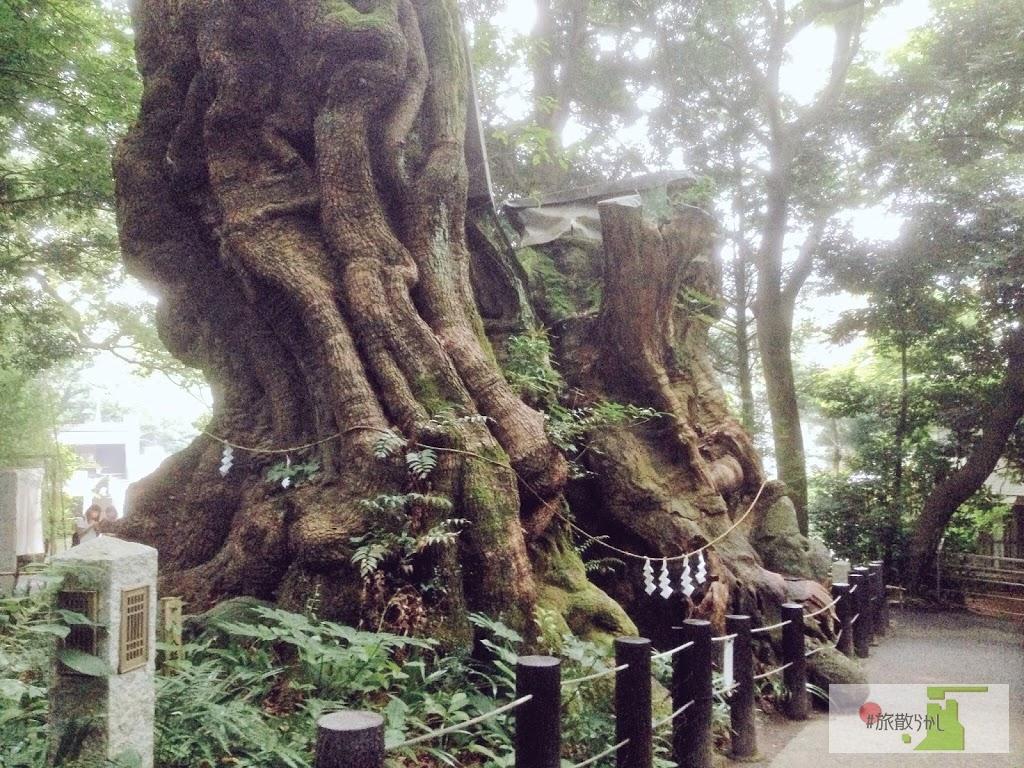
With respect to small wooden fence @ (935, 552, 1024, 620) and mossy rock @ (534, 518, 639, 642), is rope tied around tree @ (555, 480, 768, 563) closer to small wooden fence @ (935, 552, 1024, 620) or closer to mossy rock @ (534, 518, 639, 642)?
mossy rock @ (534, 518, 639, 642)

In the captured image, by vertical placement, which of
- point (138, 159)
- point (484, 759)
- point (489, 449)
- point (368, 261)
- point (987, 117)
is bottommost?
point (484, 759)

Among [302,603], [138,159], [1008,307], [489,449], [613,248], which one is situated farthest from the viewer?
[1008,307]

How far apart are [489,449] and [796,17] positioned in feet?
43.1

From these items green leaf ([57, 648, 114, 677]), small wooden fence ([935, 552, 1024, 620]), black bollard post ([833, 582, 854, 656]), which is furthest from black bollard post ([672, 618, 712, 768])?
small wooden fence ([935, 552, 1024, 620])

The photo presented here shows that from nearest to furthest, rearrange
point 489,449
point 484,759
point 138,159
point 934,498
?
point 484,759
point 489,449
point 138,159
point 934,498

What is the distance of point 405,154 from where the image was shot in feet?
20.8

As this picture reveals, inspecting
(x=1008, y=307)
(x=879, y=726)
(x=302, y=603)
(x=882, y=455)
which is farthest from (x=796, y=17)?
(x=302, y=603)

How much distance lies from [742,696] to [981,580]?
11863 mm

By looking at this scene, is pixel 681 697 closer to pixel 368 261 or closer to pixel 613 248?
pixel 368 261

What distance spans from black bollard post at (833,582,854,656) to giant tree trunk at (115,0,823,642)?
0.98 m

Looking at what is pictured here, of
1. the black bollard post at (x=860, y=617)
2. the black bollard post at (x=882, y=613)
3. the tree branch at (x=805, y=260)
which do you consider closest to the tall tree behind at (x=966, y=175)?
the tree branch at (x=805, y=260)

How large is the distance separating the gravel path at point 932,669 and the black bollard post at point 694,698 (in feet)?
3.25

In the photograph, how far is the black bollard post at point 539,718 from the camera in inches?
122

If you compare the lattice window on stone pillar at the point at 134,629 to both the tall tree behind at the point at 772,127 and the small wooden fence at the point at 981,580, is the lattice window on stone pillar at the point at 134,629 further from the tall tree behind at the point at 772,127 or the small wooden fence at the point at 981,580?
the small wooden fence at the point at 981,580
